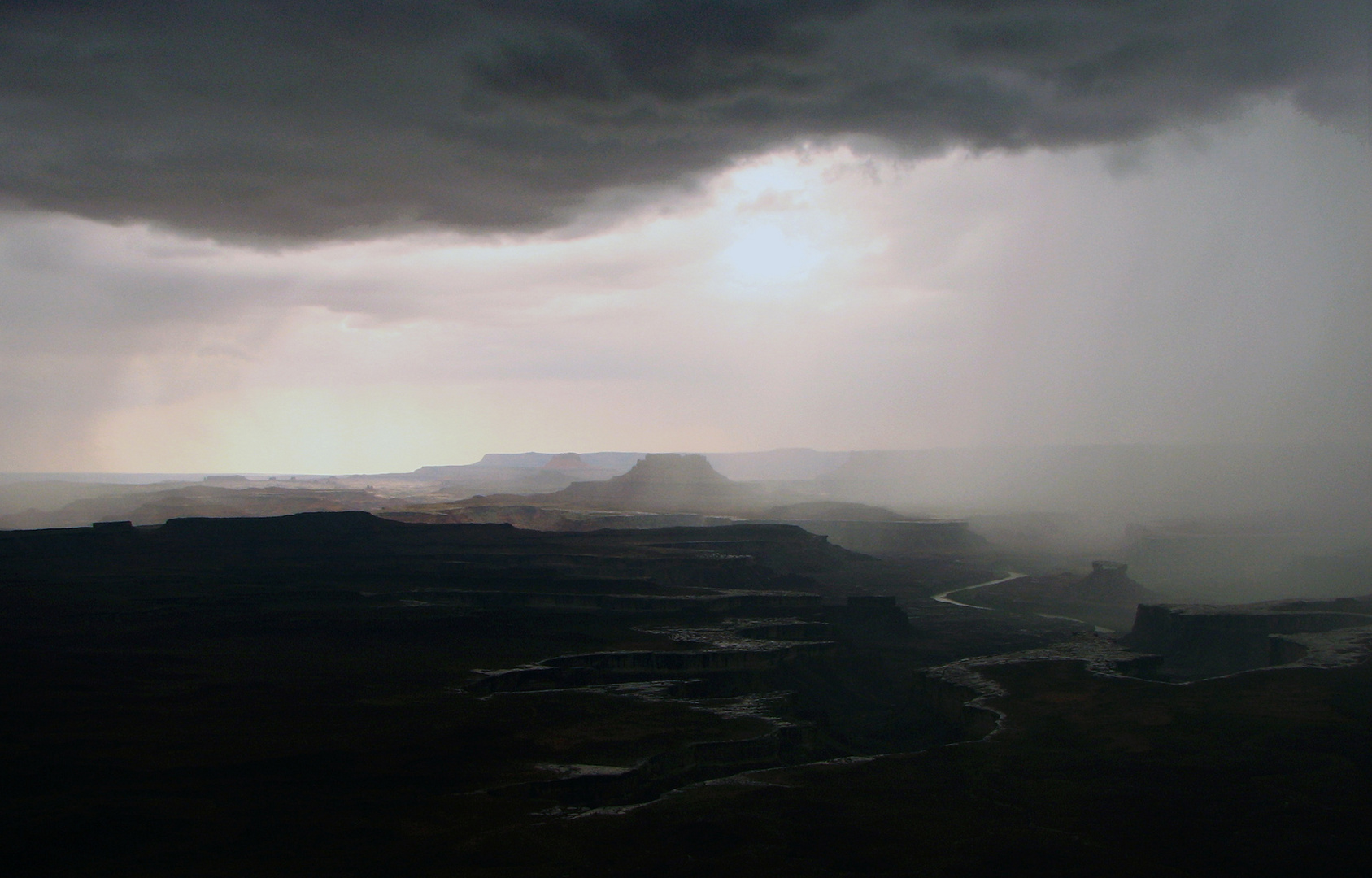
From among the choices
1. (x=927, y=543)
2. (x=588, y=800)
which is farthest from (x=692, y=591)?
(x=927, y=543)

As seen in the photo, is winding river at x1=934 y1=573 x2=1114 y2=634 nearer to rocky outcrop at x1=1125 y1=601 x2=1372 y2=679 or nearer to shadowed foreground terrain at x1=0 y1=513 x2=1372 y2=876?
rocky outcrop at x1=1125 y1=601 x2=1372 y2=679

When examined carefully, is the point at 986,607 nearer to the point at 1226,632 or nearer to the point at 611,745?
the point at 1226,632

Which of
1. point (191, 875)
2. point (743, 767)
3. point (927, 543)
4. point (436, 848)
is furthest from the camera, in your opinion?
point (927, 543)

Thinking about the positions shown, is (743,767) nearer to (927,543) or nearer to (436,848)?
(436,848)

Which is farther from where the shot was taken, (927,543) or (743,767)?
(927,543)

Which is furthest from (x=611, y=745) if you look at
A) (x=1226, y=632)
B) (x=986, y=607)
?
(x=986, y=607)

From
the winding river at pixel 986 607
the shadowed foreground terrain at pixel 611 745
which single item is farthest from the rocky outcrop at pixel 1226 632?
the shadowed foreground terrain at pixel 611 745

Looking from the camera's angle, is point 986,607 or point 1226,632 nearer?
point 1226,632

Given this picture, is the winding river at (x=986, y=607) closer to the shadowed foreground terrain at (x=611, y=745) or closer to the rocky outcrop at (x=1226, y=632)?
the rocky outcrop at (x=1226, y=632)
